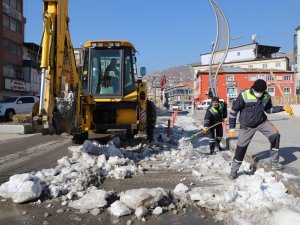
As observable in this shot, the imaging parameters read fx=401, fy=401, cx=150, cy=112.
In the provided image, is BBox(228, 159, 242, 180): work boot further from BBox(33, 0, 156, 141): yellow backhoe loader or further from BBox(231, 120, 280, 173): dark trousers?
BBox(33, 0, 156, 141): yellow backhoe loader

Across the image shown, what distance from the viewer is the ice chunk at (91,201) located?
5.50m

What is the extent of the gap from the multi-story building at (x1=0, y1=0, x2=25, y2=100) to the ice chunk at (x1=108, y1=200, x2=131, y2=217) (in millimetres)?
37772

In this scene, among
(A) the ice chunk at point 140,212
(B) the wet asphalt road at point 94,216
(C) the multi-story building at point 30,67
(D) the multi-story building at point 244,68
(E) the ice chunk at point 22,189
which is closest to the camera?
(B) the wet asphalt road at point 94,216

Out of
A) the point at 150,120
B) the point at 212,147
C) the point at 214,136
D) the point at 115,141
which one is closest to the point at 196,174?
the point at 212,147

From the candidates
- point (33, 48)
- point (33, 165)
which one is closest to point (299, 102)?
point (33, 48)

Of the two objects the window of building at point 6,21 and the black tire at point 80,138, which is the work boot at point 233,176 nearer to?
the black tire at point 80,138

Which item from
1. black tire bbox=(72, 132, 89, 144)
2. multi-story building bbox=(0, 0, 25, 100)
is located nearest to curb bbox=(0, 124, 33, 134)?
black tire bbox=(72, 132, 89, 144)

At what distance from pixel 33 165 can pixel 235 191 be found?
15.8 feet

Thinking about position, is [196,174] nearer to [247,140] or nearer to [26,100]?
[247,140]

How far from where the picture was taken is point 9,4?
43406 millimetres

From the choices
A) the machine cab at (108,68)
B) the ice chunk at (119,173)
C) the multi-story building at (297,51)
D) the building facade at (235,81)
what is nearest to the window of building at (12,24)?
the machine cab at (108,68)

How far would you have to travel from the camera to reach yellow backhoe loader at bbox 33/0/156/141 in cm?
852

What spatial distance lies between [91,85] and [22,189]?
5777mm

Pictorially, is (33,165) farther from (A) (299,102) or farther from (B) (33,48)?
(B) (33,48)
